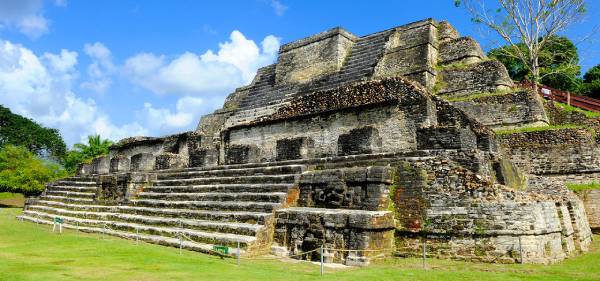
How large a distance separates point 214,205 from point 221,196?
1.27 feet

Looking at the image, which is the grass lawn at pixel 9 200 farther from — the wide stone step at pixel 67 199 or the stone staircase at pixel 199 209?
the stone staircase at pixel 199 209

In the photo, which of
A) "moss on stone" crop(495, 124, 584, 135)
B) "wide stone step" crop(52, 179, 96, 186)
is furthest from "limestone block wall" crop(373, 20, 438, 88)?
"wide stone step" crop(52, 179, 96, 186)

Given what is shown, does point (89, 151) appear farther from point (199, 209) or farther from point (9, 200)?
point (199, 209)

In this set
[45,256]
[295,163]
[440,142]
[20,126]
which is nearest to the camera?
[45,256]

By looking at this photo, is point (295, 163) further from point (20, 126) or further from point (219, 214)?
point (20, 126)

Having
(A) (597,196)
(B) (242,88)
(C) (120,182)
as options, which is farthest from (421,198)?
(B) (242,88)

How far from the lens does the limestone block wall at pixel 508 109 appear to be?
523 inches

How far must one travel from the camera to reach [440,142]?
8.99 metres

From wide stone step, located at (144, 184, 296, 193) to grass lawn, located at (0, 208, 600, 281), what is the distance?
2044 mm

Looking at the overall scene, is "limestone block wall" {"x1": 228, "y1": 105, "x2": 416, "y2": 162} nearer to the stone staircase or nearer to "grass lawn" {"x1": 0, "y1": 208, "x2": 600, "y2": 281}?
the stone staircase

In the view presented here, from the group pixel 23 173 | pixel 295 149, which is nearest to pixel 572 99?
pixel 295 149

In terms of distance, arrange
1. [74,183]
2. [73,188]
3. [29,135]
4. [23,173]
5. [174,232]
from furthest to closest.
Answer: [29,135] → [23,173] → [74,183] → [73,188] → [174,232]

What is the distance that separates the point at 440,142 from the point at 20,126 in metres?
52.8

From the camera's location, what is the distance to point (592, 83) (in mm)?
27281
